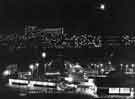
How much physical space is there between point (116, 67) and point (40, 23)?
0.84 metres

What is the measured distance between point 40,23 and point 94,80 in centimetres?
75

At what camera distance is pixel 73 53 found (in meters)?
2.25

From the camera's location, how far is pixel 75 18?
2285mm

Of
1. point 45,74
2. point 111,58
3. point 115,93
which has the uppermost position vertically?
point 111,58

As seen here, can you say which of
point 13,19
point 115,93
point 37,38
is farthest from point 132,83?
point 13,19

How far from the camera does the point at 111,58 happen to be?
7.36 feet

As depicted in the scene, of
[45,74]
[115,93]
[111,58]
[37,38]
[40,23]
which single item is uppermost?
[40,23]

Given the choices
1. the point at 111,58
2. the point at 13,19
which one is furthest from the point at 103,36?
the point at 13,19

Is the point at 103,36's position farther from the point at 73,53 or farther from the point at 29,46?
the point at 29,46

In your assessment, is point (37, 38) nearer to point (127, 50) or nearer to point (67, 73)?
point (67, 73)

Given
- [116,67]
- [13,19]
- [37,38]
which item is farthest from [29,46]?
[116,67]

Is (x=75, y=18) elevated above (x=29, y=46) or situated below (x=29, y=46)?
above

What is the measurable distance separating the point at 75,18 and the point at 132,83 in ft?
2.69

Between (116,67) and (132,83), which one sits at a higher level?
(116,67)
